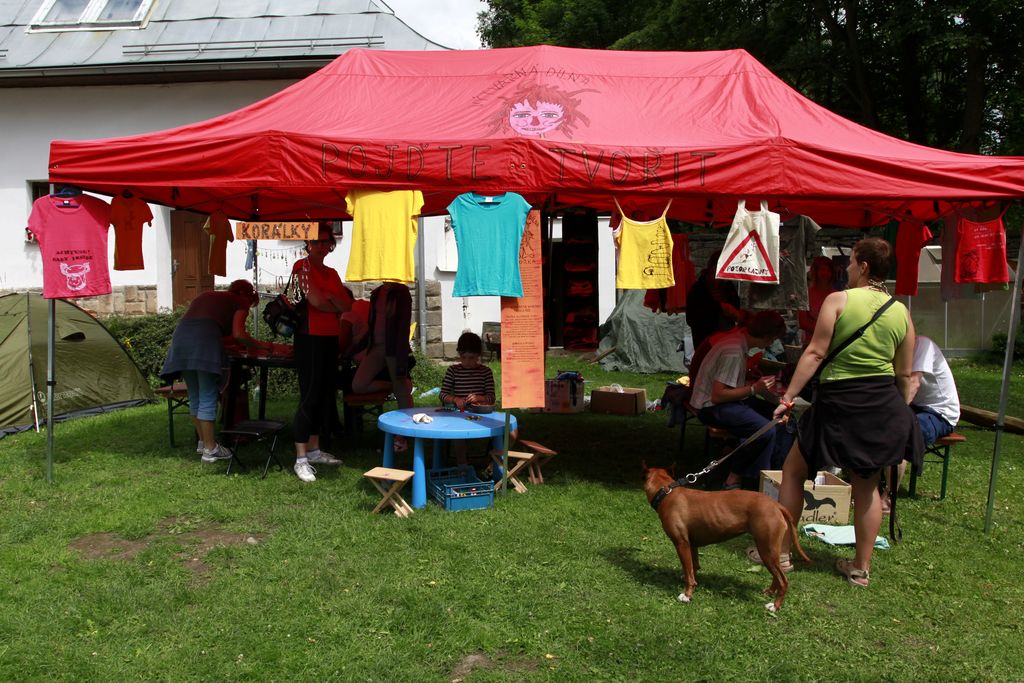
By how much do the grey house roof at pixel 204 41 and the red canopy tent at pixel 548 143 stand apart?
6726 millimetres

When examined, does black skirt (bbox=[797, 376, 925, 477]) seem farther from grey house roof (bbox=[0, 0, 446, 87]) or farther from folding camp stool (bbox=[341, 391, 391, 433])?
grey house roof (bbox=[0, 0, 446, 87])

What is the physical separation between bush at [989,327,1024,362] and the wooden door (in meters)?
12.6

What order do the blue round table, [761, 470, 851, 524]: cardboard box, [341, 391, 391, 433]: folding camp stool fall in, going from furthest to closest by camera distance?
[341, 391, 391, 433]: folding camp stool, the blue round table, [761, 470, 851, 524]: cardboard box

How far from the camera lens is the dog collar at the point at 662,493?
3947 millimetres

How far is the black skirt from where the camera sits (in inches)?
153

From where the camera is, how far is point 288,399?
949 cm

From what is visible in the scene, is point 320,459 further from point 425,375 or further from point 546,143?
point 425,375

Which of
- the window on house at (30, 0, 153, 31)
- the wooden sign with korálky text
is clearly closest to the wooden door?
the window on house at (30, 0, 153, 31)

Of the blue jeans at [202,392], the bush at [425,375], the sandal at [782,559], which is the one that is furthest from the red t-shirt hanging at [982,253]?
the bush at [425,375]

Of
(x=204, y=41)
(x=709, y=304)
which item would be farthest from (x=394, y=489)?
(x=204, y=41)

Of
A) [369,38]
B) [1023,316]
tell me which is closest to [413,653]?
[369,38]

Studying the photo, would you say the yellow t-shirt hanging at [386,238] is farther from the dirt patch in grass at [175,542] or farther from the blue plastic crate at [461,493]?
the dirt patch in grass at [175,542]

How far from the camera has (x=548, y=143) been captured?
16.9 ft

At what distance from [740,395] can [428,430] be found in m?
2.01
